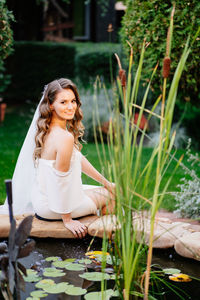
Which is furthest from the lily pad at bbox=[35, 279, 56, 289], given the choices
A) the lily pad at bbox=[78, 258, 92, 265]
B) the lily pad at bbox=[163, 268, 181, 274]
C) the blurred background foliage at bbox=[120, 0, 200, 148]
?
the blurred background foliage at bbox=[120, 0, 200, 148]

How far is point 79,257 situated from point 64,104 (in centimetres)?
101

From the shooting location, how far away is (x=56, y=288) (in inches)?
81.8

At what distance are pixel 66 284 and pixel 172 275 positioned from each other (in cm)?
61

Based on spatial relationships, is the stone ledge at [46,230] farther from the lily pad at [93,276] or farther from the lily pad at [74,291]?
the lily pad at [74,291]

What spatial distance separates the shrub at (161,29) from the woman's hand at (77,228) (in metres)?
1.84

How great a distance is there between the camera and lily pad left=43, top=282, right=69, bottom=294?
205 cm

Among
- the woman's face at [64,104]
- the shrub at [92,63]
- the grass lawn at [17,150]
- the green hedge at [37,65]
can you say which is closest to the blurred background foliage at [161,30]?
the grass lawn at [17,150]

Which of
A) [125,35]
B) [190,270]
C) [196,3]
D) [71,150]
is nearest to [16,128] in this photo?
[125,35]

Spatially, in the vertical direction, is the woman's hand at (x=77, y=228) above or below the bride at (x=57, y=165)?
below

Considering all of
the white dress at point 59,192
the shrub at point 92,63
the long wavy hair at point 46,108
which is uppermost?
the shrub at point 92,63

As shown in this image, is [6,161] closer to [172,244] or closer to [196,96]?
[196,96]

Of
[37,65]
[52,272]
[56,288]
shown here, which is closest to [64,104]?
[52,272]

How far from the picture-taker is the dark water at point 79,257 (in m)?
2.11

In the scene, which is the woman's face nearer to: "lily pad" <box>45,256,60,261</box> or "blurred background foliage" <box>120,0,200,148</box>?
"lily pad" <box>45,256,60,261</box>
